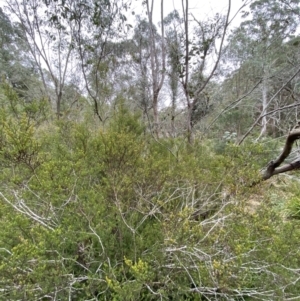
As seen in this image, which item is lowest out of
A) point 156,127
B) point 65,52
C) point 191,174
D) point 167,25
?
point 191,174

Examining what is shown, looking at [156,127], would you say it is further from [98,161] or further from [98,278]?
[98,278]

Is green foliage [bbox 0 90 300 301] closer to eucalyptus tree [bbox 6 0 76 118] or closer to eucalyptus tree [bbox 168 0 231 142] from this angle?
eucalyptus tree [bbox 168 0 231 142]

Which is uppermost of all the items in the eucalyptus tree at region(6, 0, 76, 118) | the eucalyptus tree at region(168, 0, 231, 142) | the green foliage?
the eucalyptus tree at region(6, 0, 76, 118)

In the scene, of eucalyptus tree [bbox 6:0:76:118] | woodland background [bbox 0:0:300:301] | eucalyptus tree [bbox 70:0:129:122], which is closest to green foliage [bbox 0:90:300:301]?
woodland background [bbox 0:0:300:301]

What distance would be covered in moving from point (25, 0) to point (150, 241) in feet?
18.7

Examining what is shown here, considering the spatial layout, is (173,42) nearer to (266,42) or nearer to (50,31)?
(266,42)

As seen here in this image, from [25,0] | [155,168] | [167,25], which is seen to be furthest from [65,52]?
[155,168]

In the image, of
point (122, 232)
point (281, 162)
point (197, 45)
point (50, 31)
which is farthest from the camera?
point (50, 31)

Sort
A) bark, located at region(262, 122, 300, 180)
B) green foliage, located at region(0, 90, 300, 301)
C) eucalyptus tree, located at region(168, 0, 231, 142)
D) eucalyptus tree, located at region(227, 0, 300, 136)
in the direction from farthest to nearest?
eucalyptus tree, located at region(227, 0, 300, 136), eucalyptus tree, located at region(168, 0, 231, 142), bark, located at region(262, 122, 300, 180), green foliage, located at region(0, 90, 300, 301)

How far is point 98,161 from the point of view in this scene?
1498mm

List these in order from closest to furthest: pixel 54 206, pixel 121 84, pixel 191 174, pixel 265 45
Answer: pixel 54 206 < pixel 191 174 < pixel 265 45 < pixel 121 84

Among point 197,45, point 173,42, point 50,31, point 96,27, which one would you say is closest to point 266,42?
point 173,42

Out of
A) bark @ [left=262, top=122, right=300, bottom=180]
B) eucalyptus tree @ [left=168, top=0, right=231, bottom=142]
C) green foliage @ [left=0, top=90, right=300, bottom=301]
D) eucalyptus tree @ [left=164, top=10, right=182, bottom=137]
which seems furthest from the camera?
eucalyptus tree @ [left=164, top=10, right=182, bottom=137]

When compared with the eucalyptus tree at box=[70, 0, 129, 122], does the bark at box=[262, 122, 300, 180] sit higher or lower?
lower
